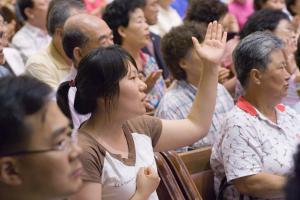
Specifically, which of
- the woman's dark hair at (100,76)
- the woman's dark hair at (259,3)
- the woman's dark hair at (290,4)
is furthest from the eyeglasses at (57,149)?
the woman's dark hair at (259,3)

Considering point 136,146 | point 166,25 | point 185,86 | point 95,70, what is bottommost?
point 166,25

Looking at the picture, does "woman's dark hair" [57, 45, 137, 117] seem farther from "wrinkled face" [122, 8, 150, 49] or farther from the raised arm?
"wrinkled face" [122, 8, 150, 49]

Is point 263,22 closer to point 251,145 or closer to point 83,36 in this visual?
point 83,36

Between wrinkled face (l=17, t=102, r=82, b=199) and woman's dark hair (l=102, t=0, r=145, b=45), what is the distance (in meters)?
2.12

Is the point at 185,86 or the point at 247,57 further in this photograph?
the point at 185,86

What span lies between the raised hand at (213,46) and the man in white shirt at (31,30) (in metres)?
2.00

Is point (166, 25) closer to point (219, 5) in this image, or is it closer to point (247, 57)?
point (219, 5)

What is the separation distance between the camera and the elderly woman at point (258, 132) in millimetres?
2136

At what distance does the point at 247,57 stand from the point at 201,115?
41 centimetres

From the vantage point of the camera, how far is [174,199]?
2.05m

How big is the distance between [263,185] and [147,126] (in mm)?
458

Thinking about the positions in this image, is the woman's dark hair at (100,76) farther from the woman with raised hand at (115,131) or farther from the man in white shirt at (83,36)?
the man in white shirt at (83,36)

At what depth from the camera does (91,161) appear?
1764mm

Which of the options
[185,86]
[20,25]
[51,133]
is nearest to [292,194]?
[51,133]
